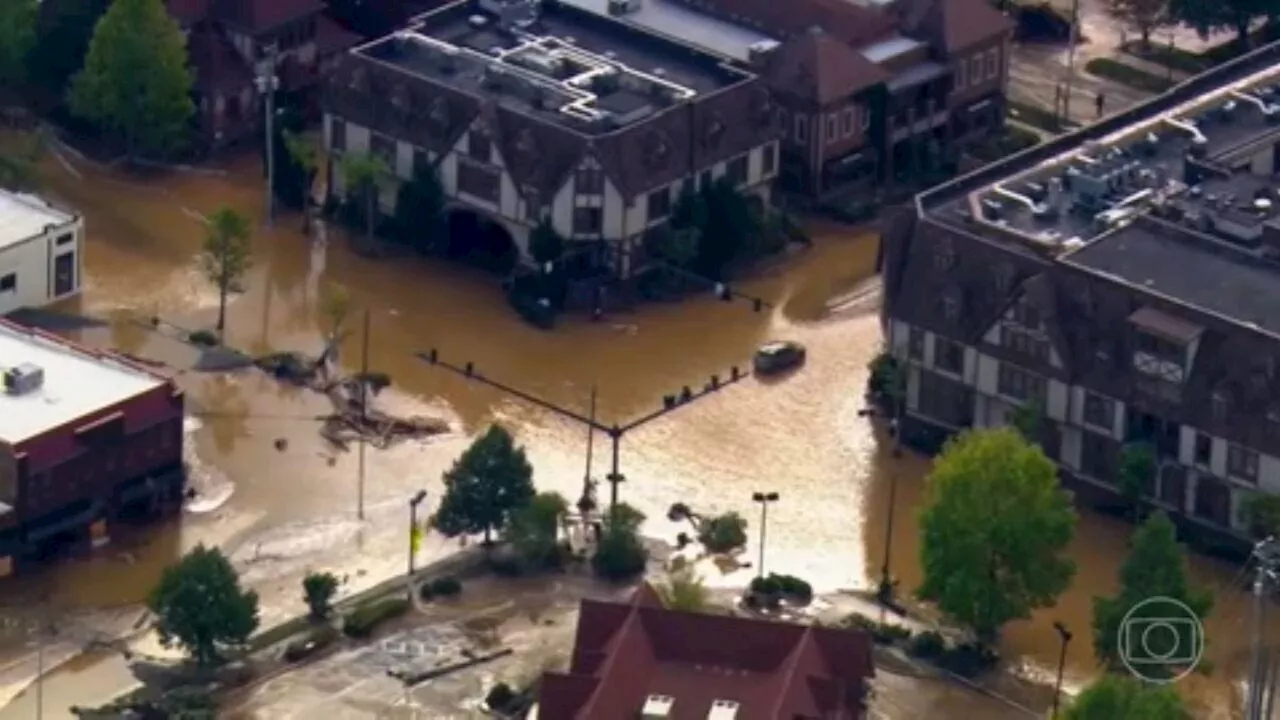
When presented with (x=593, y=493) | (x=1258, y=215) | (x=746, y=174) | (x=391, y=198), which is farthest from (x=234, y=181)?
(x=1258, y=215)

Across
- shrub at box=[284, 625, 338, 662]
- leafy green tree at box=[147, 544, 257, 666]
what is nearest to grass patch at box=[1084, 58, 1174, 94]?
shrub at box=[284, 625, 338, 662]

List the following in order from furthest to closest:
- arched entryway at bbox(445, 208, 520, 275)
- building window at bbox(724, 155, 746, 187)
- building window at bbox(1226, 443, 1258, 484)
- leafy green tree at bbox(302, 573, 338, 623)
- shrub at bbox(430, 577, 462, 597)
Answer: building window at bbox(724, 155, 746, 187) → arched entryway at bbox(445, 208, 520, 275) → building window at bbox(1226, 443, 1258, 484) → shrub at bbox(430, 577, 462, 597) → leafy green tree at bbox(302, 573, 338, 623)

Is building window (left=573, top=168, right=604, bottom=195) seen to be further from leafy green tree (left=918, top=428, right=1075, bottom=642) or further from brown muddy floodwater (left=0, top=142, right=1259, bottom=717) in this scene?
leafy green tree (left=918, top=428, right=1075, bottom=642)

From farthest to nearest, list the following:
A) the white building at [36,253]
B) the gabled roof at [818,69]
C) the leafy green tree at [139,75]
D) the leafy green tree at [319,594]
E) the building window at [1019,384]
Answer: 1. the leafy green tree at [139,75]
2. the gabled roof at [818,69]
3. the white building at [36,253]
4. the building window at [1019,384]
5. the leafy green tree at [319,594]

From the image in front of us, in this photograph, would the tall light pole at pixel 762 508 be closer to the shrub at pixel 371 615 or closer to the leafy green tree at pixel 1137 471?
the leafy green tree at pixel 1137 471

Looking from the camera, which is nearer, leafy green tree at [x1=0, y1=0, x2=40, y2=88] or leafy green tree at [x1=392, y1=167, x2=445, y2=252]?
leafy green tree at [x1=392, y1=167, x2=445, y2=252]

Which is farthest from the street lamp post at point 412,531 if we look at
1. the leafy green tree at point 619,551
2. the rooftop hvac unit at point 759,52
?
the rooftop hvac unit at point 759,52

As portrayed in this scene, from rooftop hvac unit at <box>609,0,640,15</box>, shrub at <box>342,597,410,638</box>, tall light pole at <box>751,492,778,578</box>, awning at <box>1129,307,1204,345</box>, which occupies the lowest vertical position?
shrub at <box>342,597,410,638</box>

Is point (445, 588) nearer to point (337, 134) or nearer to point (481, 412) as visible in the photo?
point (481, 412)
